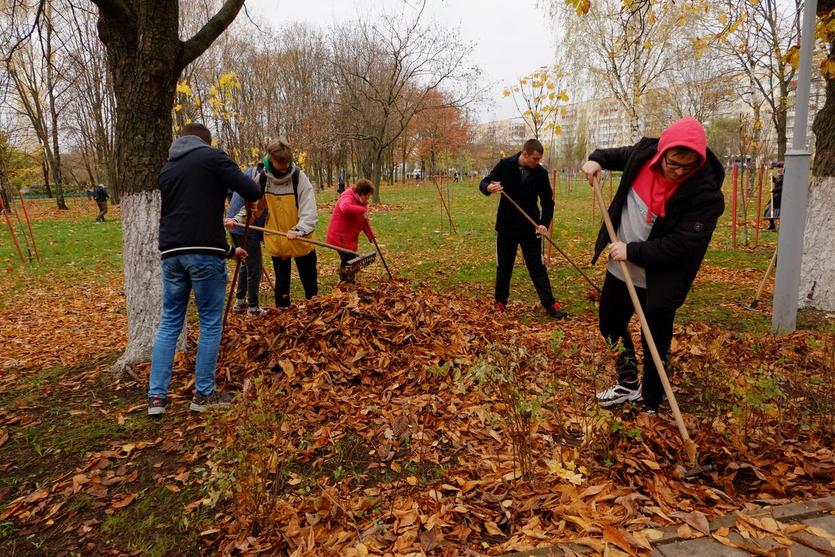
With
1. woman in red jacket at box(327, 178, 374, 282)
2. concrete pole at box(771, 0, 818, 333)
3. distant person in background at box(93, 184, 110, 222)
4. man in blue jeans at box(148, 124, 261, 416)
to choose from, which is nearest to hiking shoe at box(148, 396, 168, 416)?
man in blue jeans at box(148, 124, 261, 416)

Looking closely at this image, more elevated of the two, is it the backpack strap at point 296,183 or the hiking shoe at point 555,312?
the backpack strap at point 296,183

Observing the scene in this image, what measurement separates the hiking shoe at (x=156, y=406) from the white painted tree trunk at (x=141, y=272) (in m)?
0.81

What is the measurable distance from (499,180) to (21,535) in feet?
16.6

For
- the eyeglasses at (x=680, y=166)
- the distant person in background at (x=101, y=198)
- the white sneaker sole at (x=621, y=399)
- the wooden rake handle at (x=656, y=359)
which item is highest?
the distant person in background at (x=101, y=198)

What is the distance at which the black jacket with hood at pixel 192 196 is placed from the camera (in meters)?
3.28

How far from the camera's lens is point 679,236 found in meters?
2.76

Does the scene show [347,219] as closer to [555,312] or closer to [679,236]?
[555,312]

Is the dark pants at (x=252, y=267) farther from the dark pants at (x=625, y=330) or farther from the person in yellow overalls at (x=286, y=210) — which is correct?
the dark pants at (x=625, y=330)

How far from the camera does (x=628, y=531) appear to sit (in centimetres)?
213

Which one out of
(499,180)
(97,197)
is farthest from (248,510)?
(97,197)

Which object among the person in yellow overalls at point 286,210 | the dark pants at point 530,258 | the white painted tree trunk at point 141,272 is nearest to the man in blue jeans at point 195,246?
the white painted tree trunk at point 141,272

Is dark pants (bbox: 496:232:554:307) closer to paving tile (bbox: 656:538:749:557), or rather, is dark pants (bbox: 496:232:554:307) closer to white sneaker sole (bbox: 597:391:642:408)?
white sneaker sole (bbox: 597:391:642:408)

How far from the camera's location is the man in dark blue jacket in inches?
219

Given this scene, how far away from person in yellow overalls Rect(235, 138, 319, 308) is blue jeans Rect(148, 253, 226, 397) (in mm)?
1242
